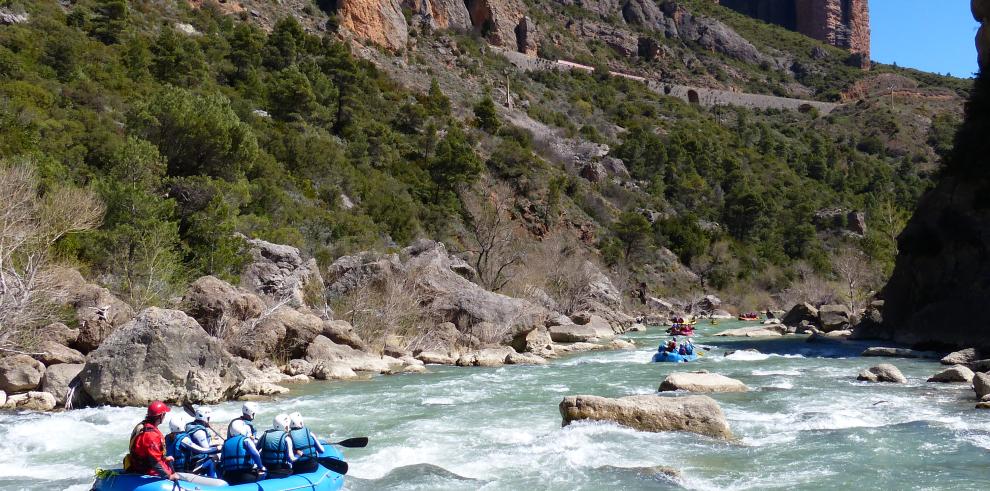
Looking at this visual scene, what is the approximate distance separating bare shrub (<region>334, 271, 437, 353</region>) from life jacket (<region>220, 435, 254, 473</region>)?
1424 cm

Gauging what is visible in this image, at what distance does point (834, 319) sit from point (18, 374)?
31.4 meters

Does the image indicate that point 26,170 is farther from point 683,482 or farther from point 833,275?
point 833,275

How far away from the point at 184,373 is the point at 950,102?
103821 mm

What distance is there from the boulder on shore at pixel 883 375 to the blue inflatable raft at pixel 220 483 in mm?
13177

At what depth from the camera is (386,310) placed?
22.8 m

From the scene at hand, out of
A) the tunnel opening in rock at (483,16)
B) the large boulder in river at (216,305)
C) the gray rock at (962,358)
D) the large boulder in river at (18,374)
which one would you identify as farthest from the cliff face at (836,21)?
the large boulder in river at (18,374)

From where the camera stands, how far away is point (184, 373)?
13.7 metres

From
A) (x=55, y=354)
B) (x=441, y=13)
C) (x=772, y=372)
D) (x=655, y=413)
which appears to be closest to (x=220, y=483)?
(x=655, y=413)

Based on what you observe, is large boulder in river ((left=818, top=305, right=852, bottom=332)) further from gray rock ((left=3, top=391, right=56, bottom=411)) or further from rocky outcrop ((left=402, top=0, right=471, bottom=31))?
rocky outcrop ((left=402, top=0, right=471, bottom=31))

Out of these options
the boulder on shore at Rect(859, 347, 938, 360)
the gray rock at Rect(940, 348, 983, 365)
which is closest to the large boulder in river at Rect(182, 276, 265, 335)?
the gray rock at Rect(940, 348, 983, 365)

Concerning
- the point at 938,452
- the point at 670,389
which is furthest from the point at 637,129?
the point at 938,452

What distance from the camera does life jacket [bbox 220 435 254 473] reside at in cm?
799

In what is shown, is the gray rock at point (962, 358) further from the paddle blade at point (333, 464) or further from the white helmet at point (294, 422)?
the white helmet at point (294, 422)

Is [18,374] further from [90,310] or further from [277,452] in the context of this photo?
[277,452]
